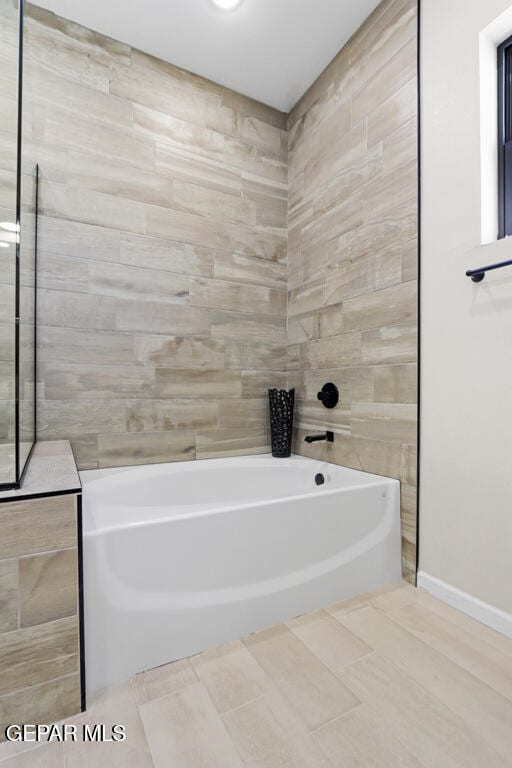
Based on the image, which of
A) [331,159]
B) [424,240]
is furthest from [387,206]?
[331,159]

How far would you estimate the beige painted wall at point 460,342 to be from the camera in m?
1.37

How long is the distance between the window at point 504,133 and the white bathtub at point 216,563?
1141 millimetres

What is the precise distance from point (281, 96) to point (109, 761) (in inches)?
122

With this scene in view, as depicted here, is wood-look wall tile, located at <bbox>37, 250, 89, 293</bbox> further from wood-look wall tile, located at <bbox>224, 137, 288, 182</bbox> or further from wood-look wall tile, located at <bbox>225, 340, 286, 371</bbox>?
wood-look wall tile, located at <bbox>224, 137, 288, 182</bbox>

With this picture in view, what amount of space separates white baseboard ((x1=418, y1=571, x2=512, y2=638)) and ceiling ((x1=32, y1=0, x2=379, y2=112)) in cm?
262

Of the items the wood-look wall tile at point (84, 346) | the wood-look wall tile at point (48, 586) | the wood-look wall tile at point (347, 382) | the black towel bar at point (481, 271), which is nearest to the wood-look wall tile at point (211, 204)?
the wood-look wall tile at point (84, 346)

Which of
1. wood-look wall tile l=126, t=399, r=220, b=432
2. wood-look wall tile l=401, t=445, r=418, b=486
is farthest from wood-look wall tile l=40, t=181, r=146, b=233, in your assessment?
wood-look wall tile l=401, t=445, r=418, b=486

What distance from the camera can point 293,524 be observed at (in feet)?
4.69

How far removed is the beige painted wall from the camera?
137 centimetres

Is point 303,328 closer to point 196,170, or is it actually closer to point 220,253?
point 220,253

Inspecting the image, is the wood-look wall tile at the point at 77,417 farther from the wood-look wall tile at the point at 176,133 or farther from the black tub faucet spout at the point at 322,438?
the wood-look wall tile at the point at 176,133

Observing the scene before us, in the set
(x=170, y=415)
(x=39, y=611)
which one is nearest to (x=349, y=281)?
(x=170, y=415)

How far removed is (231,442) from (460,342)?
1367 millimetres

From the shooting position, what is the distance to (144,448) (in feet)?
6.92
